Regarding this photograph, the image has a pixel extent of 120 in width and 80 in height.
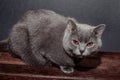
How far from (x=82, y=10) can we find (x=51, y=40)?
0.39 meters

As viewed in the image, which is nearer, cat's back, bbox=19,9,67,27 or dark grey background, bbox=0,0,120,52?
cat's back, bbox=19,9,67,27

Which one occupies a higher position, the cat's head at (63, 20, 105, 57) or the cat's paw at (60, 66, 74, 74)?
the cat's head at (63, 20, 105, 57)

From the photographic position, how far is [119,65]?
5.01 ft

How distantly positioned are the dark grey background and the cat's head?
1.23 ft

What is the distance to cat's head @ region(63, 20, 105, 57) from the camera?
1.26 meters

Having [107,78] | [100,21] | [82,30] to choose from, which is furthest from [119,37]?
[82,30]

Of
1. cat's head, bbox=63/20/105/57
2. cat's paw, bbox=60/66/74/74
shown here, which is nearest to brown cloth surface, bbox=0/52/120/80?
cat's paw, bbox=60/66/74/74

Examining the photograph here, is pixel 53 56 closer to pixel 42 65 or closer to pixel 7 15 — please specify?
pixel 42 65

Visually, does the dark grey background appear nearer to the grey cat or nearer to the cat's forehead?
the grey cat

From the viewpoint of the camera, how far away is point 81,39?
127cm

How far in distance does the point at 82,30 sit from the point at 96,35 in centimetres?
7

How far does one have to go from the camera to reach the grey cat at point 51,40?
4.22 ft

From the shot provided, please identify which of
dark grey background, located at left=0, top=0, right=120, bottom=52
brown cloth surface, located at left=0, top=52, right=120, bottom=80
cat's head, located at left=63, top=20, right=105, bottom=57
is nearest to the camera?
cat's head, located at left=63, top=20, right=105, bottom=57

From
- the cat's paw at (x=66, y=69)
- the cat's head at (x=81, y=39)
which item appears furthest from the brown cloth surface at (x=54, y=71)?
the cat's head at (x=81, y=39)
